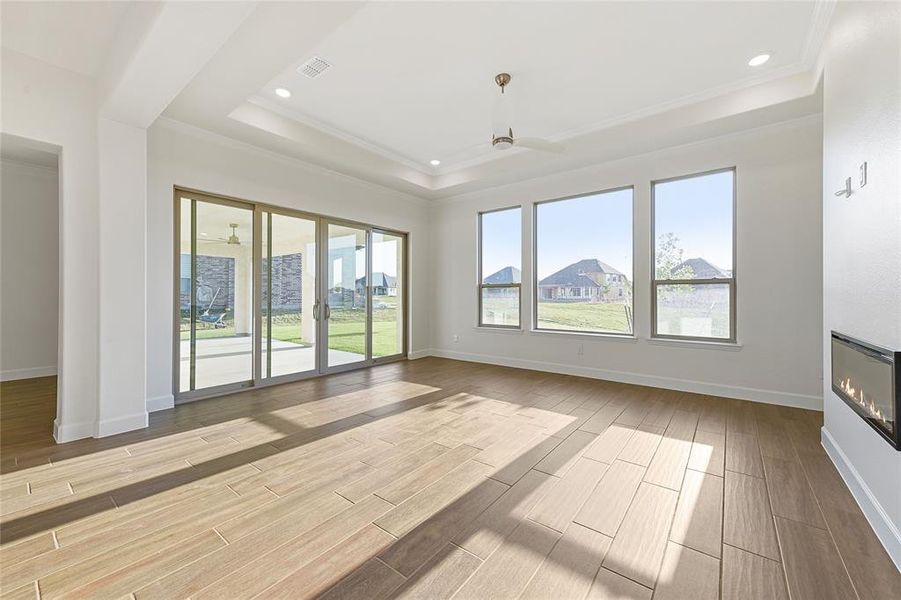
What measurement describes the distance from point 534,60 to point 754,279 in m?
3.33

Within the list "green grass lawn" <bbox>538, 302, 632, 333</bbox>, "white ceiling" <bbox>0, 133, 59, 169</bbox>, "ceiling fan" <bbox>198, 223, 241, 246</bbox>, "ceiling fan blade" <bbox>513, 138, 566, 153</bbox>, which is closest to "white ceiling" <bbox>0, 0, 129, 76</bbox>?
"white ceiling" <bbox>0, 133, 59, 169</bbox>

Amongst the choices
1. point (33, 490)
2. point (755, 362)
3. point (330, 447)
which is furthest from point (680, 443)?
point (33, 490)

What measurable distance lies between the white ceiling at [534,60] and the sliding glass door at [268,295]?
1469mm

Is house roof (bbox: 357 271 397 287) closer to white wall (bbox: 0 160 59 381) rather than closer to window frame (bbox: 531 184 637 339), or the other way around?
window frame (bbox: 531 184 637 339)

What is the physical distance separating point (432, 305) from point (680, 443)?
4833mm

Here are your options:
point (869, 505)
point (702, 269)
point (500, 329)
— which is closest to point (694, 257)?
point (702, 269)

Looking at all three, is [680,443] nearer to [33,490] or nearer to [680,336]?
[680,336]

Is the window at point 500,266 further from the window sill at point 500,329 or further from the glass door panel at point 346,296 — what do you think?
the glass door panel at point 346,296

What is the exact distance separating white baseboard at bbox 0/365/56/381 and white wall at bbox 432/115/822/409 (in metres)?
7.19

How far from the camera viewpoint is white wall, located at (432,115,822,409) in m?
3.81

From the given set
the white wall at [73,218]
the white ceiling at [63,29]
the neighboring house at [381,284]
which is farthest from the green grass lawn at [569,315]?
the white ceiling at [63,29]

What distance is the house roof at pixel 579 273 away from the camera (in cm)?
523

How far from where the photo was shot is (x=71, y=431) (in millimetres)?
2994

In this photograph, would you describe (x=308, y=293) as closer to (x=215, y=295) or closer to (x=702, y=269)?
(x=215, y=295)
